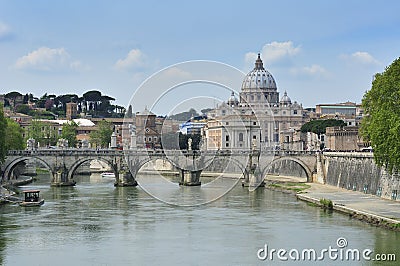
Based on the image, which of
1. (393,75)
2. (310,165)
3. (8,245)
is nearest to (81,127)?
(310,165)

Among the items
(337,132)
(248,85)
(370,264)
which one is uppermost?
(248,85)

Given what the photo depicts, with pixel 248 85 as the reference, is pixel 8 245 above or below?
below

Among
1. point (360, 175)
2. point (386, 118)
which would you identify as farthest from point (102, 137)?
point (386, 118)

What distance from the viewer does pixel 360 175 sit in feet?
161

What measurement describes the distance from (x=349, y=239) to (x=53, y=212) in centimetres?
1544

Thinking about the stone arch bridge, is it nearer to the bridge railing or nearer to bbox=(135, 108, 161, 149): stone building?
the bridge railing

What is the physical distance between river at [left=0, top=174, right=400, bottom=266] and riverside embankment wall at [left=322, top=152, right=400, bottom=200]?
3.91 metres

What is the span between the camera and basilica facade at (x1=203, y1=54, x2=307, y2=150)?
73.5m

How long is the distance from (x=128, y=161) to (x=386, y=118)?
A: 24450mm

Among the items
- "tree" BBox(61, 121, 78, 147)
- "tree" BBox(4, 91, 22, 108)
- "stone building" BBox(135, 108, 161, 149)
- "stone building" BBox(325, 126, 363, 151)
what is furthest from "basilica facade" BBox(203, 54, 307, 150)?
"tree" BBox(4, 91, 22, 108)

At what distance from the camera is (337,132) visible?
7556 centimetres

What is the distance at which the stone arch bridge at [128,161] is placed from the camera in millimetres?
58750

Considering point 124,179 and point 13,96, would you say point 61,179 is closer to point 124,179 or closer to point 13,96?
point 124,179

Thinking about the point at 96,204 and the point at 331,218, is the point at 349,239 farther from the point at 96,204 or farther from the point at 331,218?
the point at 96,204
